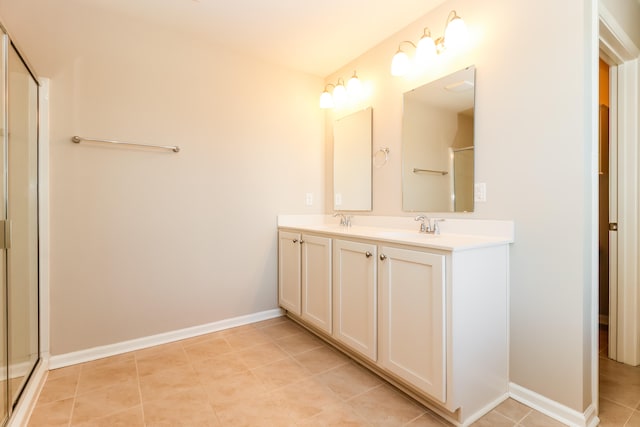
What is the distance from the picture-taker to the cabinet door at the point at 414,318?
1.38 metres

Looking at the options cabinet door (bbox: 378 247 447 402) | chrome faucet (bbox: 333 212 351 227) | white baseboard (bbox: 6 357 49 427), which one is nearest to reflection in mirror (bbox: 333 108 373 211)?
chrome faucet (bbox: 333 212 351 227)

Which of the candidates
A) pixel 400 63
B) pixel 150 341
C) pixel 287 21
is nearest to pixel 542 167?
pixel 400 63

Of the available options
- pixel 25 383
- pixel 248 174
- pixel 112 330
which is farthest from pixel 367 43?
pixel 25 383

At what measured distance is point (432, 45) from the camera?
1.93 meters

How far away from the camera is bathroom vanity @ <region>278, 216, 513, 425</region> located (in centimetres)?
137

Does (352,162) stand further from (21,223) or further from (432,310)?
(21,223)

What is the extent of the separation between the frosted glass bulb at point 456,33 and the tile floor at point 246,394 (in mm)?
1999

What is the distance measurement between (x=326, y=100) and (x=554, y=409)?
260cm

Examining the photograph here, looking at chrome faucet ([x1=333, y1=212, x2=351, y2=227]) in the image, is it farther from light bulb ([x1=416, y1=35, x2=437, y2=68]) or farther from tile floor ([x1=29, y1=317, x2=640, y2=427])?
light bulb ([x1=416, y1=35, x2=437, y2=68])

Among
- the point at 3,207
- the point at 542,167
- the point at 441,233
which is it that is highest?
the point at 542,167

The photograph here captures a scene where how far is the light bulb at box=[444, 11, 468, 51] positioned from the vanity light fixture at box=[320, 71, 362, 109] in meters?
0.86

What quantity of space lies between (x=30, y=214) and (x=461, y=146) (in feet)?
8.35

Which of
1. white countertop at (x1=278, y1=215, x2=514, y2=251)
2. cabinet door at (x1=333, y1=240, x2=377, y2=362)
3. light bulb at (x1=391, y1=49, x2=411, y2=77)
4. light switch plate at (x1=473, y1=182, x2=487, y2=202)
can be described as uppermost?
light bulb at (x1=391, y1=49, x2=411, y2=77)

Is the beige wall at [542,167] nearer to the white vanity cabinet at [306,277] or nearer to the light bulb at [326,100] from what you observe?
the white vanity cabinet at [306,277]
